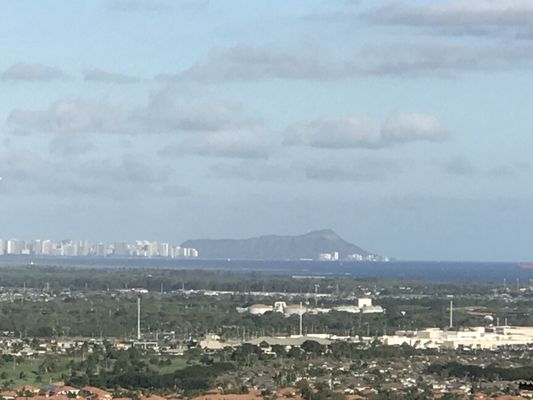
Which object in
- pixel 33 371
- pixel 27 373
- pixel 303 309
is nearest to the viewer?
pixel 27 373

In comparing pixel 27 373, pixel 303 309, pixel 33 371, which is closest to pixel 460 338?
pixel 303 309

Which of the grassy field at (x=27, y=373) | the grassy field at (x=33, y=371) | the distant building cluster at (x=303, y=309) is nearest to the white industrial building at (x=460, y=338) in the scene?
the grassy field at (x=33, y=371)

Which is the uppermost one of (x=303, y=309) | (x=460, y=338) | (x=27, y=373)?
(x=303, y=309)

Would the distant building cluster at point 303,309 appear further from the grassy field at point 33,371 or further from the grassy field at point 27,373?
the grassy field at point 27,373

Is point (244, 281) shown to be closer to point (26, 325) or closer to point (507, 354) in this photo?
point (26, 325)

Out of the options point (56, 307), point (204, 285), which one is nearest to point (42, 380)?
point (56, 307)

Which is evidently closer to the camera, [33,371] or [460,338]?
[33,371]

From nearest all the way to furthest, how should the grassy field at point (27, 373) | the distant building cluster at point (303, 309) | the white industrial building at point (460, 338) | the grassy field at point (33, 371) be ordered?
1. the grassy field at point (27, 373)
2. the grassy field at point (33, 371)
3. the white industrial building at point (460, 338)
4. the distant building cluster at point (303, 309)

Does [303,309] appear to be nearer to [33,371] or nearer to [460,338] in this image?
[460,338]
